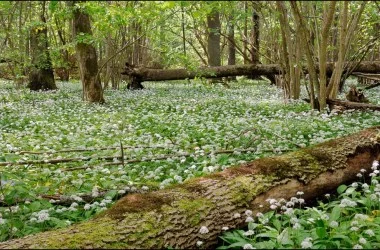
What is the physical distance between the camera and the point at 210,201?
404 cm

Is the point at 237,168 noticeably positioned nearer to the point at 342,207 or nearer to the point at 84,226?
the point at 342,207

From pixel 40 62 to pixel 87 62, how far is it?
5245 mm

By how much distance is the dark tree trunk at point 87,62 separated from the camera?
13.7 m

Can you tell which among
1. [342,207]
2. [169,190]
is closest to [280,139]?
[342,207]

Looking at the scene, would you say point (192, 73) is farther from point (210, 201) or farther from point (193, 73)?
point (210, 201)

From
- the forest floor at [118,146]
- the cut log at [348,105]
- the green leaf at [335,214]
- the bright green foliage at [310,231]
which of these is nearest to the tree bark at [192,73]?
the forest floor at [118,146]

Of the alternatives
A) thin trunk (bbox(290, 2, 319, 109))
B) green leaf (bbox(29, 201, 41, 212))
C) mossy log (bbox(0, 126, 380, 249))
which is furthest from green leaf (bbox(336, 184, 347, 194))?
green leaf (bbox(29, 201, 41, 212))

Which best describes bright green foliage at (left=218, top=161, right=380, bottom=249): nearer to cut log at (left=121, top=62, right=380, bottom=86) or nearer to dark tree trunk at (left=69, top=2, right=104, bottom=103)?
dark tree trunk at (left=69, top=2, right=104, bottom=103)

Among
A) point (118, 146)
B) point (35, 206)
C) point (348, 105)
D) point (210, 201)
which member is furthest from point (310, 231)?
point (348, 105)

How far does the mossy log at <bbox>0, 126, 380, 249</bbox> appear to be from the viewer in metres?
3.34

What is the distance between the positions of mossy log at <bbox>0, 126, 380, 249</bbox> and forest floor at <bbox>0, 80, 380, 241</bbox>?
74 centimetres

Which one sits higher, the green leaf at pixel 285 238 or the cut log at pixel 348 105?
the cut log at pixel 348 105

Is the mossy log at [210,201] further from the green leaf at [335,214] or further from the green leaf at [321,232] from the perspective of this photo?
the green leaf at [321,232]

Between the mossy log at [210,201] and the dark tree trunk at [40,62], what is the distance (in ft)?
46.1
